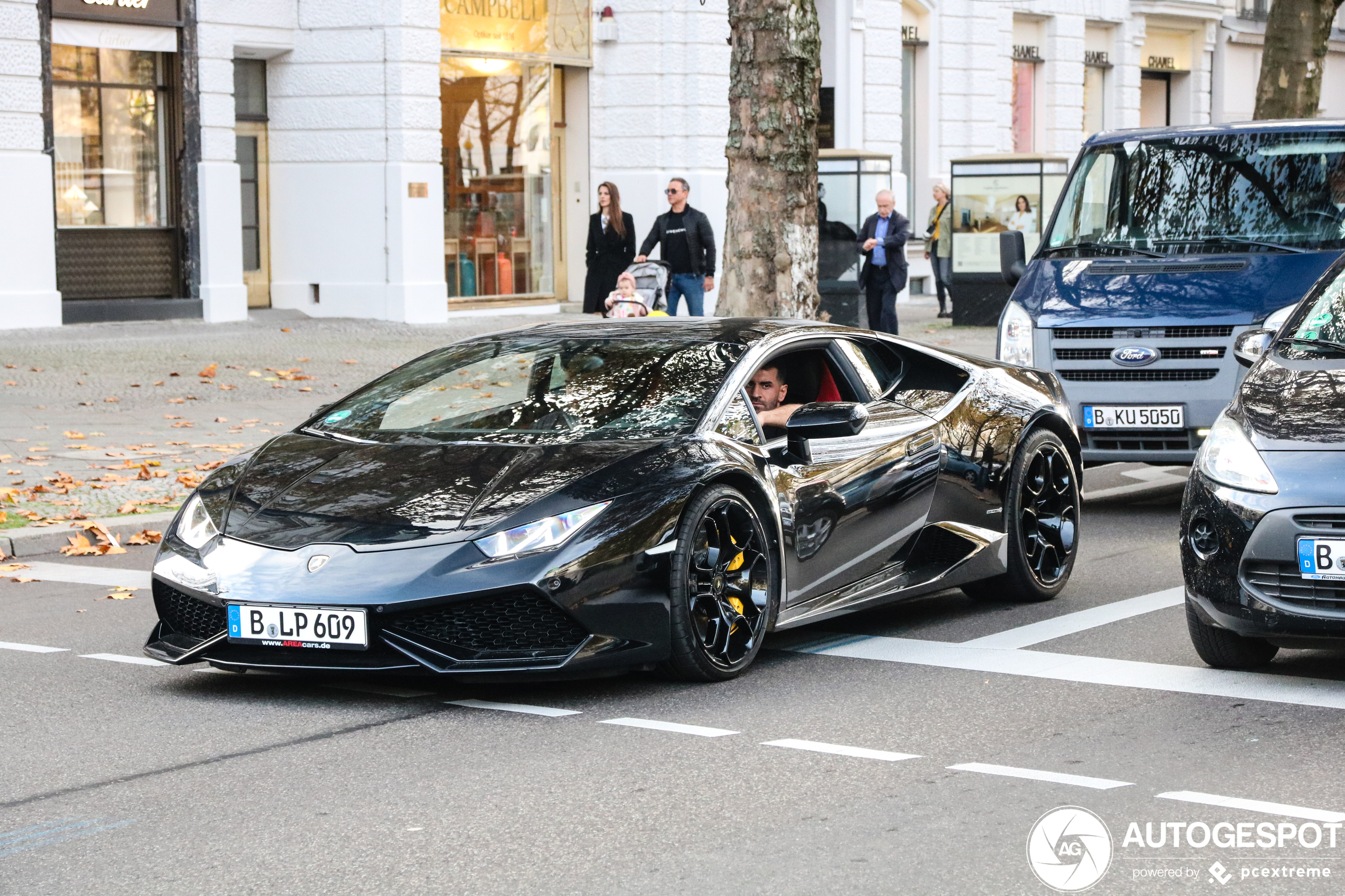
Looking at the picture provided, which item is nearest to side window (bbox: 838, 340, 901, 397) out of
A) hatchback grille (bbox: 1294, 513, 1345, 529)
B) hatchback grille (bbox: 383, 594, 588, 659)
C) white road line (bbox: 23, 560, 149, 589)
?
hatchback grille (bbox: 1294, 513, 1345, 529)

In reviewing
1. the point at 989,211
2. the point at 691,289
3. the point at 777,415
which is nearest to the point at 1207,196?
the point at 777,415

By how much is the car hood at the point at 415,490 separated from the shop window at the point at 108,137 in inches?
691

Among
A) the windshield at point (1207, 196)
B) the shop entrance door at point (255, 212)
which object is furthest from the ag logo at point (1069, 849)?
the shop entrance door at point (255, 212)

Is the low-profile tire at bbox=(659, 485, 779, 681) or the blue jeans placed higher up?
the blue jeans

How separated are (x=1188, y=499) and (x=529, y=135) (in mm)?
22616

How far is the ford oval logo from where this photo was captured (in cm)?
1141

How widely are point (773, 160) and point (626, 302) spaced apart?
1671mm

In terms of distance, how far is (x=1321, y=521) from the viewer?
20.9 ft

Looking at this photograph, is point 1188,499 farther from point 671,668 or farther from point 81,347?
point 81,347

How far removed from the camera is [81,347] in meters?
21.0

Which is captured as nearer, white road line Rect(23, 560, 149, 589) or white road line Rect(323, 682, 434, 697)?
white road line Rect(323, 682, 434, 697)

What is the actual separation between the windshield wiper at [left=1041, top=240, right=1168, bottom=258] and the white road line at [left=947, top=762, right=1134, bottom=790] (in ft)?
22.5

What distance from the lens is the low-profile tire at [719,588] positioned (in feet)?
21.6

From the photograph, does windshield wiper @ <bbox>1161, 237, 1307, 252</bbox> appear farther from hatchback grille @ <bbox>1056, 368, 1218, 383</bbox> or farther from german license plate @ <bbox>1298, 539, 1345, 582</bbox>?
german license plate @ <bbox>1298, 539, 1345, 582</bbox>
